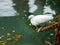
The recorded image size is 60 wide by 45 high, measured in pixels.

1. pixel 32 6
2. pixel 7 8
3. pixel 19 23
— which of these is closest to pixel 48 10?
pixel 32 6

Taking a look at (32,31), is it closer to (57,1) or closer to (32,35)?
(32,35)

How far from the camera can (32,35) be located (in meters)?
3.15

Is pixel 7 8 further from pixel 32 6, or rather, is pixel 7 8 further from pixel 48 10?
pixel 48 10

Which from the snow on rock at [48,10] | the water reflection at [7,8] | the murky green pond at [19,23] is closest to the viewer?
the murky green pond at [19,23]

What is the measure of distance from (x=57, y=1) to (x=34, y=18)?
1301mm

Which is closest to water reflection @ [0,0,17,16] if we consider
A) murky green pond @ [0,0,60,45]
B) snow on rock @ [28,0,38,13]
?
murky green pond @ [0,0,60,45]

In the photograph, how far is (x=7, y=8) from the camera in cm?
421

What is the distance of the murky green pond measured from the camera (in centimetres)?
301

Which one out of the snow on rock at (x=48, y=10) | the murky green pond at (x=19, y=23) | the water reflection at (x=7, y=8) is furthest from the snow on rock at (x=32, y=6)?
the water reflection at (x=7, y=8)

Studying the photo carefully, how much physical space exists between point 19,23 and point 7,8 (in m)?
0.80

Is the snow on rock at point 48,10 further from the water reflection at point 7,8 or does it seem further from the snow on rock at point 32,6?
the water reflection at point 7,8

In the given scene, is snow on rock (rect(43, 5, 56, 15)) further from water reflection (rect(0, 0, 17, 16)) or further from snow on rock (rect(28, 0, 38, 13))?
water reflection (rect(0, 0, 17, 16))

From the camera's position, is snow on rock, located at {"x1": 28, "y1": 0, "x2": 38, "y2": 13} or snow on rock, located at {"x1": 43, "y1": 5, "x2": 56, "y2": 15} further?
snow on rock, located at {"x1": 28, "y1": 0, "x2": 38, "y2": 13}

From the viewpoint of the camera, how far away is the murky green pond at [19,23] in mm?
3014
